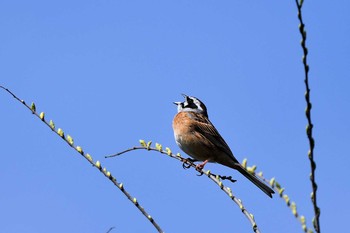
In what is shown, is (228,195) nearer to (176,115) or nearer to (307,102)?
(307,102)

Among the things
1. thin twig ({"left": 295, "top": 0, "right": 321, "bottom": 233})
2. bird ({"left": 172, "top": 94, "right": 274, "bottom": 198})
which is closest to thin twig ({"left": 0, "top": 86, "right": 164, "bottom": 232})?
thin twig ({"left": 295, "top": 0, "right": 321, "bottom": 233})

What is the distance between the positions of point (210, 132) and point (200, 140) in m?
0.38

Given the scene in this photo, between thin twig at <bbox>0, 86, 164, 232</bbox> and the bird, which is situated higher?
the bird

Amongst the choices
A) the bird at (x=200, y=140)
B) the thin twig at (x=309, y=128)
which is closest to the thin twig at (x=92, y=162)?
the thin twig at (x=309, y=128)

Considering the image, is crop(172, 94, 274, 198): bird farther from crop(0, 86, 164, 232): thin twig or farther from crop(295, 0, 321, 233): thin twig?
crop(295, 0, 321, 233): thin twig

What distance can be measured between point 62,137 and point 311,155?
1.74 metres

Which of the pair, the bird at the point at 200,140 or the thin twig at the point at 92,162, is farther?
the bird at the point at 200,140

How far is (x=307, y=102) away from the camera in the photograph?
174 centimetres

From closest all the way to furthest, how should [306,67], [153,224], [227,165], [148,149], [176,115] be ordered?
[306,67]
[153,224]
[148,149]
[227,165]
[176,115]

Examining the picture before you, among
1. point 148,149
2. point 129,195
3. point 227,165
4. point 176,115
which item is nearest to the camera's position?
point 129,195

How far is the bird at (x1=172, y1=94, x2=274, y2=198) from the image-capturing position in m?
7.95

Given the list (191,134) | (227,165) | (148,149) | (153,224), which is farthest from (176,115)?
(153,224)

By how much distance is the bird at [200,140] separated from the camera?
795 cm

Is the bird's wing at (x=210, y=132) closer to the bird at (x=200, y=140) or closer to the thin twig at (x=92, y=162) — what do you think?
the bird at (x=200, y=140)
